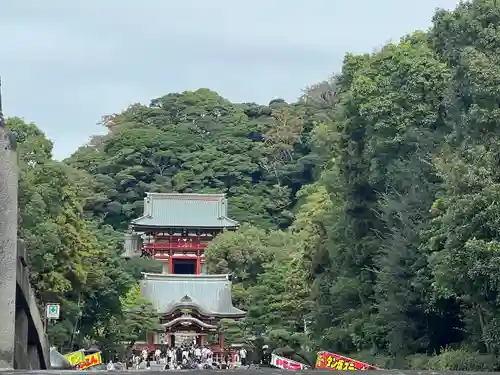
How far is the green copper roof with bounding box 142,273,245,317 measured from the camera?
57062mm

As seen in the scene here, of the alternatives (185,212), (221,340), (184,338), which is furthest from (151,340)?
(185,212)

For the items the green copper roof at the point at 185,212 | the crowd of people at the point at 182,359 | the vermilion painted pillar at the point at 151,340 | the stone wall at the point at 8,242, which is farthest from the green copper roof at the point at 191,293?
the stone wall at the point at 8,242

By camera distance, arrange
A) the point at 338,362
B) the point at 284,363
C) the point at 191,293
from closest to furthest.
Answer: the point at 338,362
the point at 284,363
the point at 191,293

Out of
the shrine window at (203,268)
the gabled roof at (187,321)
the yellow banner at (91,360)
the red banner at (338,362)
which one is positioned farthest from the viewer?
the shrine window at (203,268)

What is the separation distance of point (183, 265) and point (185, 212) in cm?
488

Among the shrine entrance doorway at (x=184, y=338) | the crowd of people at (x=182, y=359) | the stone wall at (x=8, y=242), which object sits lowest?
the crowd of people at (x=182, y=359)

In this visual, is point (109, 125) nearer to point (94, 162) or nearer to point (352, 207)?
point (94, 162)

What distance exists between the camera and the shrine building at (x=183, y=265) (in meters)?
56.6

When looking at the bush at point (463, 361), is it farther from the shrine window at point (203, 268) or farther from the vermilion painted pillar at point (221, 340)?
the shrine window at point (203, 268)

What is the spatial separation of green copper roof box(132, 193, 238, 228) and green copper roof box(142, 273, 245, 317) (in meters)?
6.73

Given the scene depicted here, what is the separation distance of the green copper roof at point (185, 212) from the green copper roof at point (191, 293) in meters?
6.73

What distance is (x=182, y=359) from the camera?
4609 cm

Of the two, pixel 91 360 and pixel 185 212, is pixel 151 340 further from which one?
pixel 91 360

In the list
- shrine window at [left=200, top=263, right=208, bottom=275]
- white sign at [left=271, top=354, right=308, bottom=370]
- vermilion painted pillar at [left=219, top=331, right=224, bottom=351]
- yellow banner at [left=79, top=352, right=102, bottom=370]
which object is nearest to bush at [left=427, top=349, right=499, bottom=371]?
white sign at [left=271, top=354, right=308, bottom=370]
